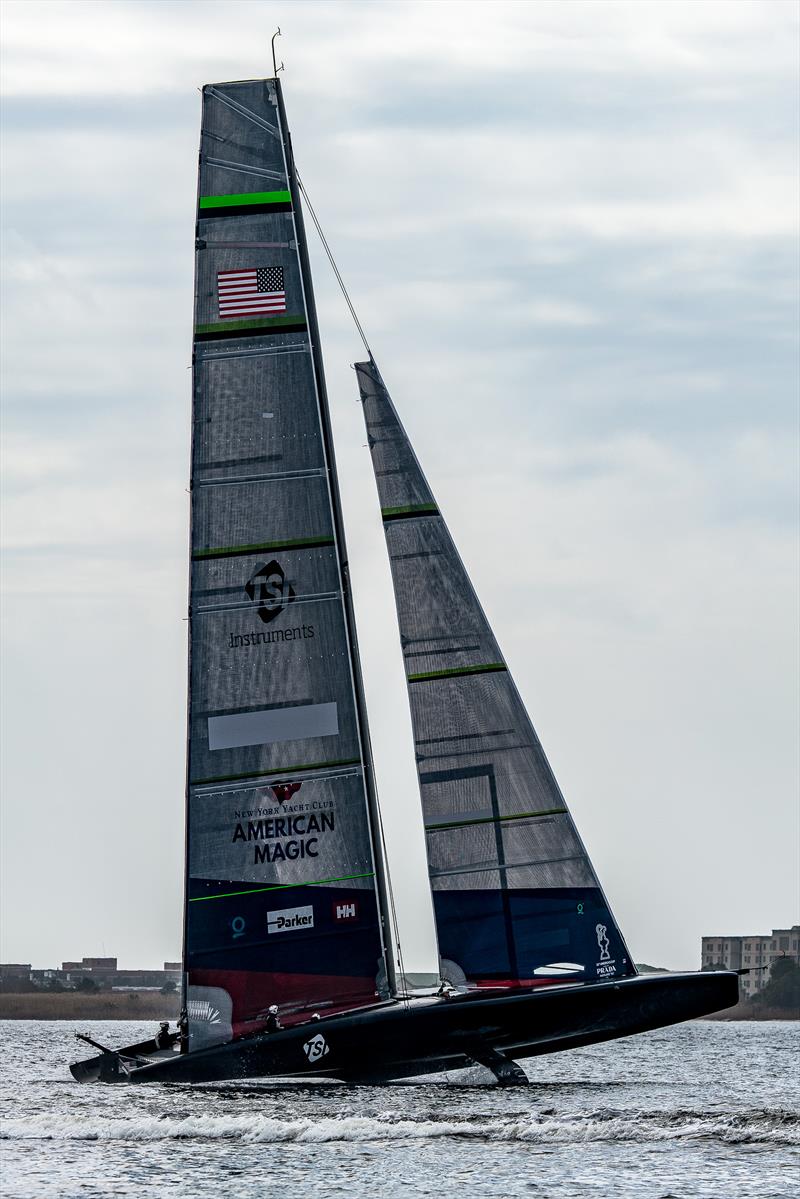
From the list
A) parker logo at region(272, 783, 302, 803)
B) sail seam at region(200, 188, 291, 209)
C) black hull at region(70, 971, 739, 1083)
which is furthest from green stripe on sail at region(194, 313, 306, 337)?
black hull at region(70, 971, 739, 1083)

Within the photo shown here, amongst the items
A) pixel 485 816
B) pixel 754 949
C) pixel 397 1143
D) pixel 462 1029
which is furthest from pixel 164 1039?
pixel 754 949

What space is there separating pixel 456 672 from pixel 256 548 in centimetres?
383

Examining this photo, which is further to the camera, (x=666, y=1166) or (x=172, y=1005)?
(x=172, y=1005)

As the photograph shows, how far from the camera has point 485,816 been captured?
3114 centimetres

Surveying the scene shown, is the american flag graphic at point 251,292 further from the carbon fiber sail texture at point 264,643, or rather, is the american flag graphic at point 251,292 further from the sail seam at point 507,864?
the sail seam at point 507,864

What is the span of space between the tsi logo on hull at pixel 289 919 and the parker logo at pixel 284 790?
176cm

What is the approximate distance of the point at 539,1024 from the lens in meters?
29.6

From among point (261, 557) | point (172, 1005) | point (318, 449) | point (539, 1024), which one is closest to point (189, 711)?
point (261, 557)

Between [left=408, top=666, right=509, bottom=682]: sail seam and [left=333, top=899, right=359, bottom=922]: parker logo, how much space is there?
3731 mm

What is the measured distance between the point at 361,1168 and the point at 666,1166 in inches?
161

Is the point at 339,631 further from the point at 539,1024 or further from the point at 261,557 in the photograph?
the point at 539,1024

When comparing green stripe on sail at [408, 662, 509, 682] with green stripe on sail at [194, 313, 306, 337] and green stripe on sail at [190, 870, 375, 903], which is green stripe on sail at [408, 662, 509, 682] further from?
green stripe on sail at [194, 313, 306, 337]

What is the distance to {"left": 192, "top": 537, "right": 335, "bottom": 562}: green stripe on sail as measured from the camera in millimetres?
32156

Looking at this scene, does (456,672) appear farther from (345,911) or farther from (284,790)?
(345,911)
